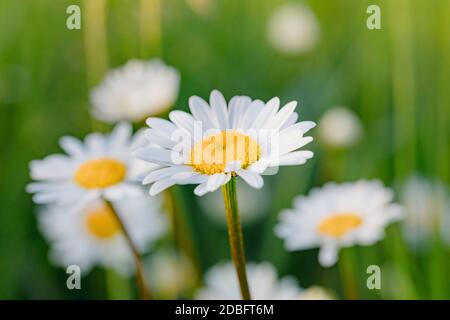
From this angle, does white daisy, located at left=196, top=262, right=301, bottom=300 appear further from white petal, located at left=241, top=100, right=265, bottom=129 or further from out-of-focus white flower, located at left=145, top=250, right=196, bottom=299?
white petal, located at left=241, top=100, right=265, bottom=129

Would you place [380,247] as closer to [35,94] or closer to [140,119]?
[140,119]

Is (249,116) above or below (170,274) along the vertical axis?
above

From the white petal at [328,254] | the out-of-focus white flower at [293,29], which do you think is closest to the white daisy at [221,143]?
the white petal at [328,254]

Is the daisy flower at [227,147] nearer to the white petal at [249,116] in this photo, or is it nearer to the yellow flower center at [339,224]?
the white petal at [249,116]

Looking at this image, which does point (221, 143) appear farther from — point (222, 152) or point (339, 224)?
point (339, 224)

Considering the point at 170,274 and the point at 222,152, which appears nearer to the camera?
the point at 222,152

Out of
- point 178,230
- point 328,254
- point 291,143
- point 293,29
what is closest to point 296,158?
point 291,143

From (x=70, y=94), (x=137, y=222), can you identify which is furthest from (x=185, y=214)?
(x=70, y=94)
